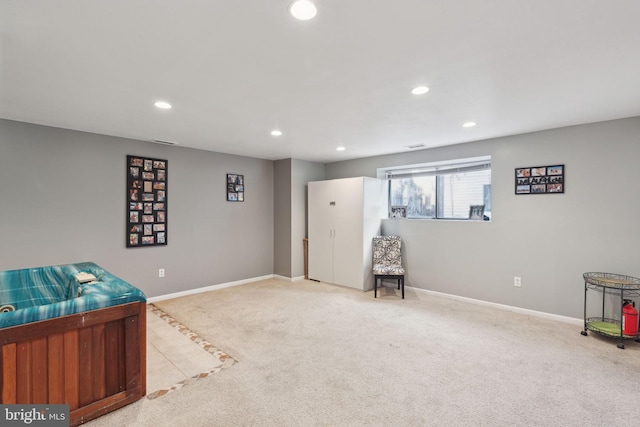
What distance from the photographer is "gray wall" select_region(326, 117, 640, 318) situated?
318cm

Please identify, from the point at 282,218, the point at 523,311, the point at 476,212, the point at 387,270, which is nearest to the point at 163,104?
the point at 282,218

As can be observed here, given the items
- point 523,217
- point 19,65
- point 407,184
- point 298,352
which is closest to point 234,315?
point 298,352

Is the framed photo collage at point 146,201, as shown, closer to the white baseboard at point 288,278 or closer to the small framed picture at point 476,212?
the white baseboard at point 288,278

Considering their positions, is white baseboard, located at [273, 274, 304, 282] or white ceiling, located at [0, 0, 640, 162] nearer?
white ceiling, located at [0, 0, 640, 162]

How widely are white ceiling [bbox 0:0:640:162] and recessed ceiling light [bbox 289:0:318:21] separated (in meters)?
0.04

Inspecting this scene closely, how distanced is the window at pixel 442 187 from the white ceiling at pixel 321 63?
44.2 inches

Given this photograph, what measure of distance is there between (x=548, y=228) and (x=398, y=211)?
2.15 metres

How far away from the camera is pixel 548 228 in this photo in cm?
362

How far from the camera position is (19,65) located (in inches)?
79.1

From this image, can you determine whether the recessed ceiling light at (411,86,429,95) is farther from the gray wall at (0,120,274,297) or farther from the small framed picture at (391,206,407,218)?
the gray wall at (0,120,274,297)

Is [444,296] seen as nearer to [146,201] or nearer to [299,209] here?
[299,209]

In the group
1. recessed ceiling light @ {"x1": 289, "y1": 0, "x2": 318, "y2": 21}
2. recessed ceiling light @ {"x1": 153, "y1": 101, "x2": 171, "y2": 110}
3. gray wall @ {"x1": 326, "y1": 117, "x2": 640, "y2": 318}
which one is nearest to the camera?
recessed ceiling light @ {"x1": 289, "y1": 0, "x2": 318, "y2": 21}

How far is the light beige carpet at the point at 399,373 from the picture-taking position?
194 centimetres

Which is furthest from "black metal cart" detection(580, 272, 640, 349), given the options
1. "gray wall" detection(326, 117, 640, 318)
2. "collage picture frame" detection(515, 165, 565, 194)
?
"collage picture frame" detection(515, 165, 565, 194)
